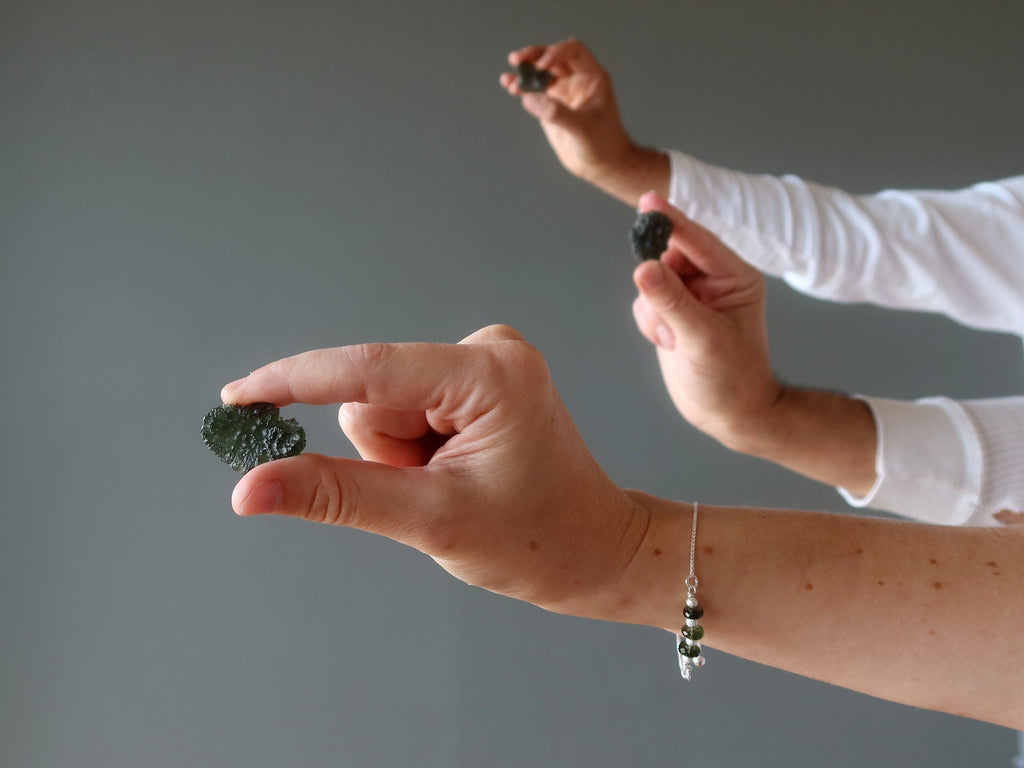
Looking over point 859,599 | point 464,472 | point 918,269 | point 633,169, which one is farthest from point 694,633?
point 633,169

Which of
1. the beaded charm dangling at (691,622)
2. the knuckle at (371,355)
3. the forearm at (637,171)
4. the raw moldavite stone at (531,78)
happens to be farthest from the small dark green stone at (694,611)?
the raw moldavite stone at (531,78)

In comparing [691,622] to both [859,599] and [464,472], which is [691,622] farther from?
[464,472]

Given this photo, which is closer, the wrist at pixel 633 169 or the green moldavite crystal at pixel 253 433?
the green moldavite crystal at pixel 253 433

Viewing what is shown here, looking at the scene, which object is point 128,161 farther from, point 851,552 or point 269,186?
point 851,552

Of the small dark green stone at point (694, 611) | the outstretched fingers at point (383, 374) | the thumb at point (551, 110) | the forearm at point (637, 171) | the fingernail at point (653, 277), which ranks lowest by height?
the small dark green stone at point (694, 611)

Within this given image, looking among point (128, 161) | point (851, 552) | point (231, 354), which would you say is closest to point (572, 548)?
point (851, 552)

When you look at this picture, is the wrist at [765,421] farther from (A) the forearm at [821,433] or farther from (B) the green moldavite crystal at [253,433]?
(B) the green moldavite crystal at [253,433]

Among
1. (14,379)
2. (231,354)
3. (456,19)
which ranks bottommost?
(14,379)
